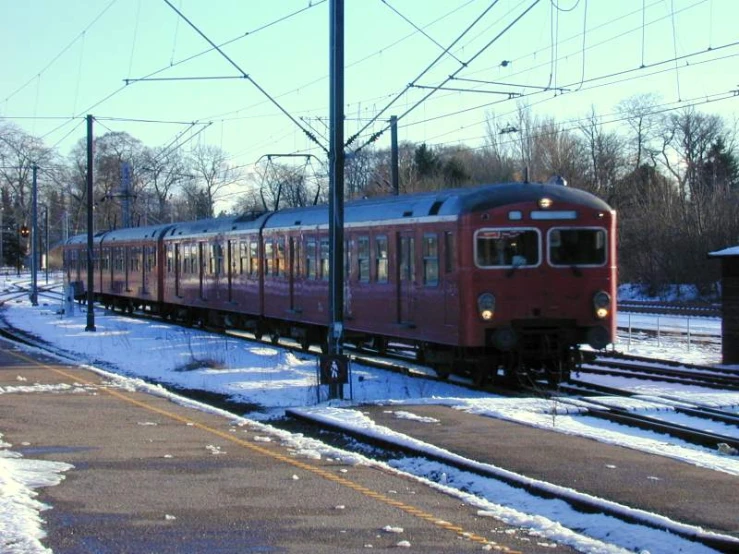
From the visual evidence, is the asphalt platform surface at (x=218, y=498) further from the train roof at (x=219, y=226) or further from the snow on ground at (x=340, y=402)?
the train roof at (x=219, y=226)

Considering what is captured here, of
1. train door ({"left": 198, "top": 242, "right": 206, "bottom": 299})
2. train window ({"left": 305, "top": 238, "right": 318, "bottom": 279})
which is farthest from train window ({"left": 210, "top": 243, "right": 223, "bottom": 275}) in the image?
train window ({"left": 305, "top": 238, "right": 318, "bottom": 279})

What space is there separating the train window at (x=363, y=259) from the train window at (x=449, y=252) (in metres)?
3.17

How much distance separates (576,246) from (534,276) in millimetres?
905

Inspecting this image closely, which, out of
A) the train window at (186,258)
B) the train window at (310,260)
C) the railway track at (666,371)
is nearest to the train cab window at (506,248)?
the railway track at (666,371)

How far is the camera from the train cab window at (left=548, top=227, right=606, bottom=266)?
55.5 feet

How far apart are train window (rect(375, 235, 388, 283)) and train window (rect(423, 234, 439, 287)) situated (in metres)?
1.51

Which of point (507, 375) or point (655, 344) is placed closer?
point (507, 375)

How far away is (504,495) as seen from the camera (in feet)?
28.7

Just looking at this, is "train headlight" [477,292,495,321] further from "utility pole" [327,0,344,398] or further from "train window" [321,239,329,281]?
"train window" [321,239,329,281]

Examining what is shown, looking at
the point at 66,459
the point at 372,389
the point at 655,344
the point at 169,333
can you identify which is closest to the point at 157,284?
the point at 169,333

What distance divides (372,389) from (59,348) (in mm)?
11610

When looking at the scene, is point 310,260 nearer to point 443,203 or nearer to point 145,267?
point 443,203

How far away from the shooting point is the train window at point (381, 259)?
1906cm

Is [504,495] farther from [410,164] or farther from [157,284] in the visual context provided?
[410,164]
